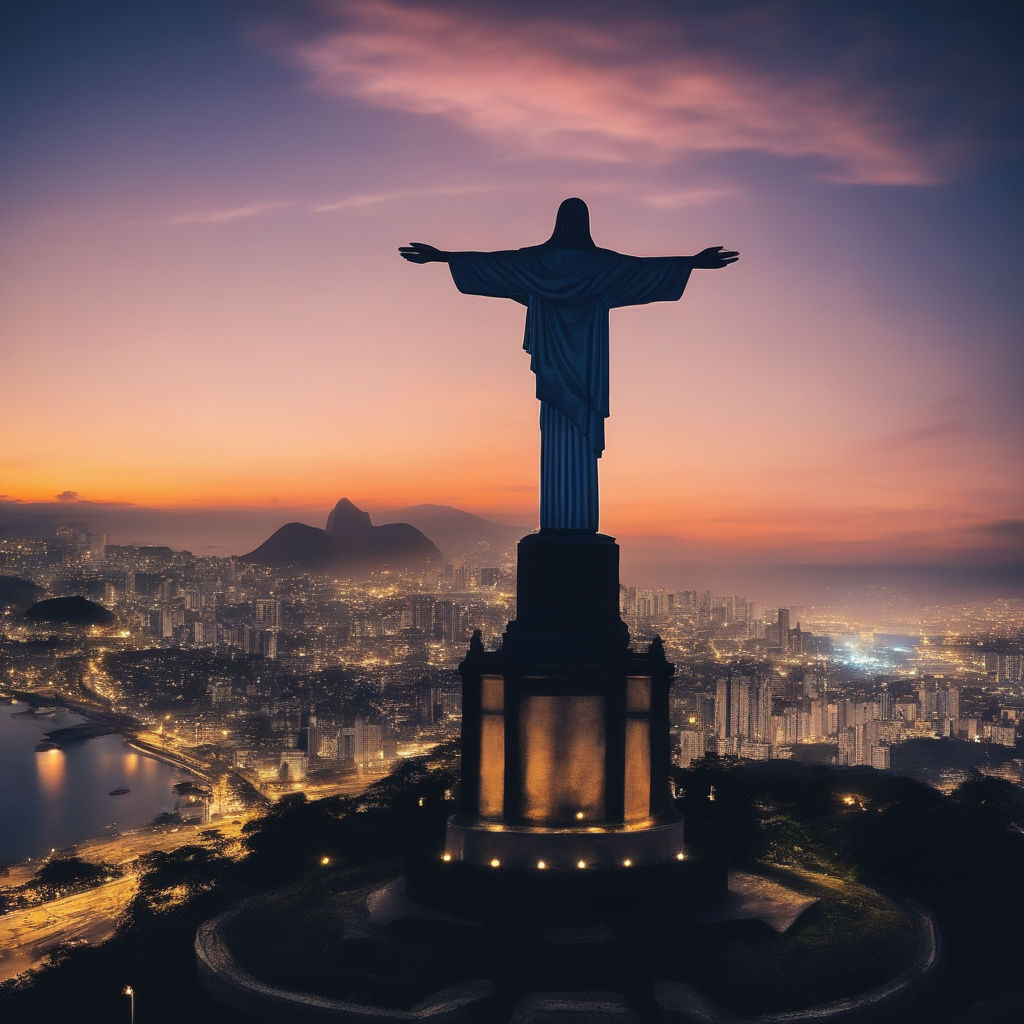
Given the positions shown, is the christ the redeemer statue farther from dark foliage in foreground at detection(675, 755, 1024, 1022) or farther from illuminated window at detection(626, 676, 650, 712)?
dark foliage in foreground at detection(675, 755, 1024, 1022)

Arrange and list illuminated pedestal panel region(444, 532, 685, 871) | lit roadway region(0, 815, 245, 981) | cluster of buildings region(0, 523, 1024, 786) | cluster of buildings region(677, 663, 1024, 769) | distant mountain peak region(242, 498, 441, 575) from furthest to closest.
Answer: distant mountain peak region(242, 498, 441, 575), cluster of buildings region(0, 523, 1024, 786), cluster of buildings region(677, 663, 1024, 769), lit roadway region(0, 815, 245, 981), illuminated pedestal panel region(444, 532, 685, 871)

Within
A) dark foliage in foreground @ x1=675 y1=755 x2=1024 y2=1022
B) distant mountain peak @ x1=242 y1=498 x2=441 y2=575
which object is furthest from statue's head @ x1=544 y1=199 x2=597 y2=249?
distant mountain peak @ x1=242 y1=498 x2=441 y2=575

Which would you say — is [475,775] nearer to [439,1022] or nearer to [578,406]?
[439,1022]

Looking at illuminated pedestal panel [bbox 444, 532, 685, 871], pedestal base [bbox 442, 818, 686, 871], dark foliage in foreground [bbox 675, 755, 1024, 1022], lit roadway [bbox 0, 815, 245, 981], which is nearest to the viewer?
dark foliage in foreground [bbox 675, 755, 1024, 1022]

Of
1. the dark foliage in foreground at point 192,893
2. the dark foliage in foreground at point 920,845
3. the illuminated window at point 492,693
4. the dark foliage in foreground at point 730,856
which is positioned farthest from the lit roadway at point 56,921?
the illuminated window at point 492,693

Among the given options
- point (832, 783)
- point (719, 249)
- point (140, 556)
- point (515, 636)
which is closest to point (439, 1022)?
point (515, 636)

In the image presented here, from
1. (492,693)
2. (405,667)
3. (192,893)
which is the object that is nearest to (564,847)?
(492,693)
